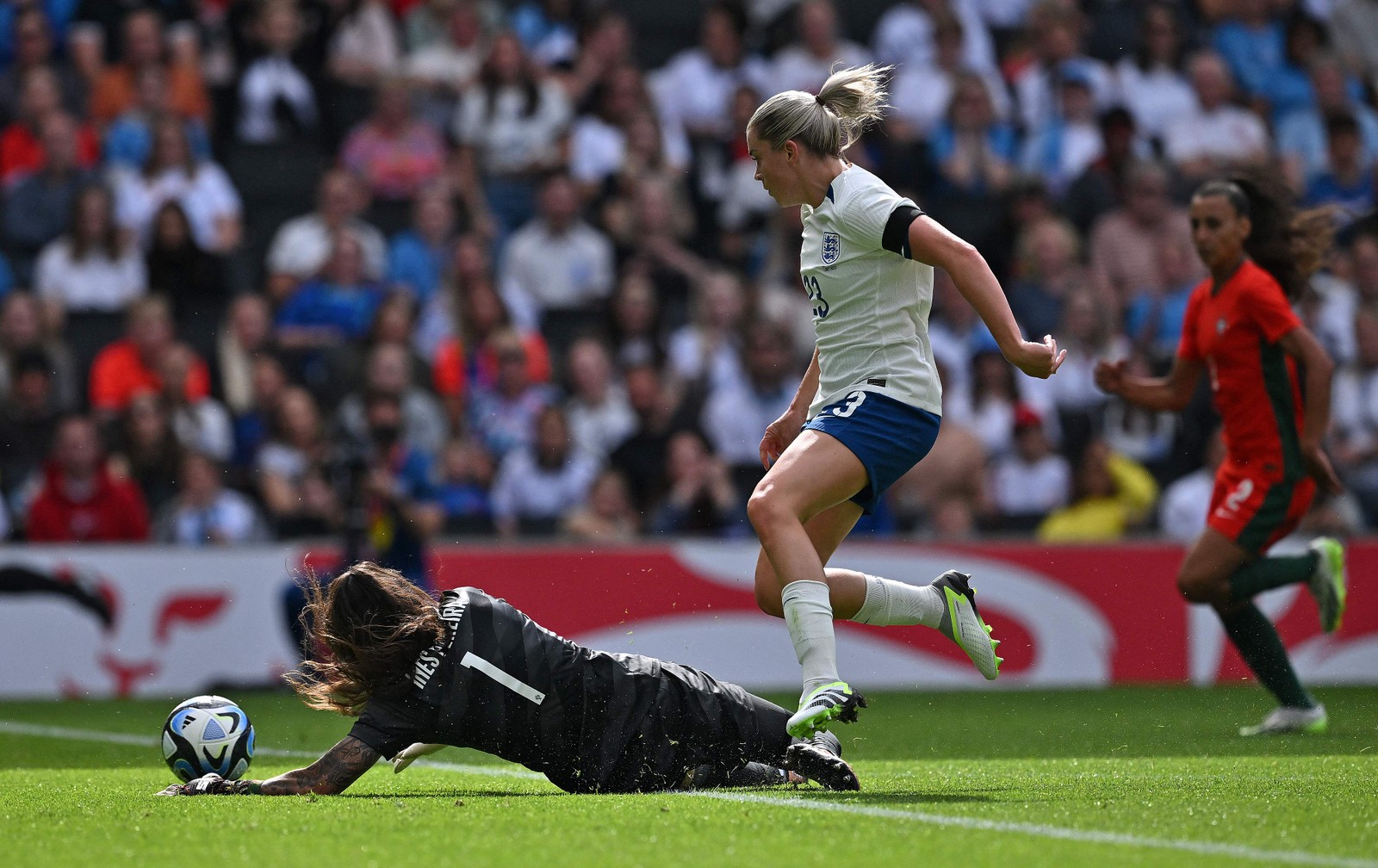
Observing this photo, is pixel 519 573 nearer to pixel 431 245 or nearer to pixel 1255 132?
pixel 431 245

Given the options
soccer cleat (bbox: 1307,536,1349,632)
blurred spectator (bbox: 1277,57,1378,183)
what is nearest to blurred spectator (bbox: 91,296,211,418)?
soccer cleat (bbox: 1307,536,1349,632)

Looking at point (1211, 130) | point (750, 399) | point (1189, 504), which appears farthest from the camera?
point (1211, 130)

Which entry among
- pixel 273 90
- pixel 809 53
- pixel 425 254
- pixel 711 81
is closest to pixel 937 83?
pixel 809 53

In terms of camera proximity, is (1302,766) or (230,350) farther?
(230,350)

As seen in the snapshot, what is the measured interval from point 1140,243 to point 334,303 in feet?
20.7

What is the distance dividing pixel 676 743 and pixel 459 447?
7.30 meters

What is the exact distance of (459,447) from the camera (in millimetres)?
12758

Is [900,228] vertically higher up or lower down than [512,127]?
lower down

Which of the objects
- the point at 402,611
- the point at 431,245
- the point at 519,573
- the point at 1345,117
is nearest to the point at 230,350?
the point at 431,245

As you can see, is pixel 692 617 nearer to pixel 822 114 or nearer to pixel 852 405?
pixel 852 405

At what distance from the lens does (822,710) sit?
5.34 metres

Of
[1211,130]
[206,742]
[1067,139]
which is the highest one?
[1211,130]

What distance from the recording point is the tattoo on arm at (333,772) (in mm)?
5262

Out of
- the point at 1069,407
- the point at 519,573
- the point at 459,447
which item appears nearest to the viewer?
the point at 519,573
